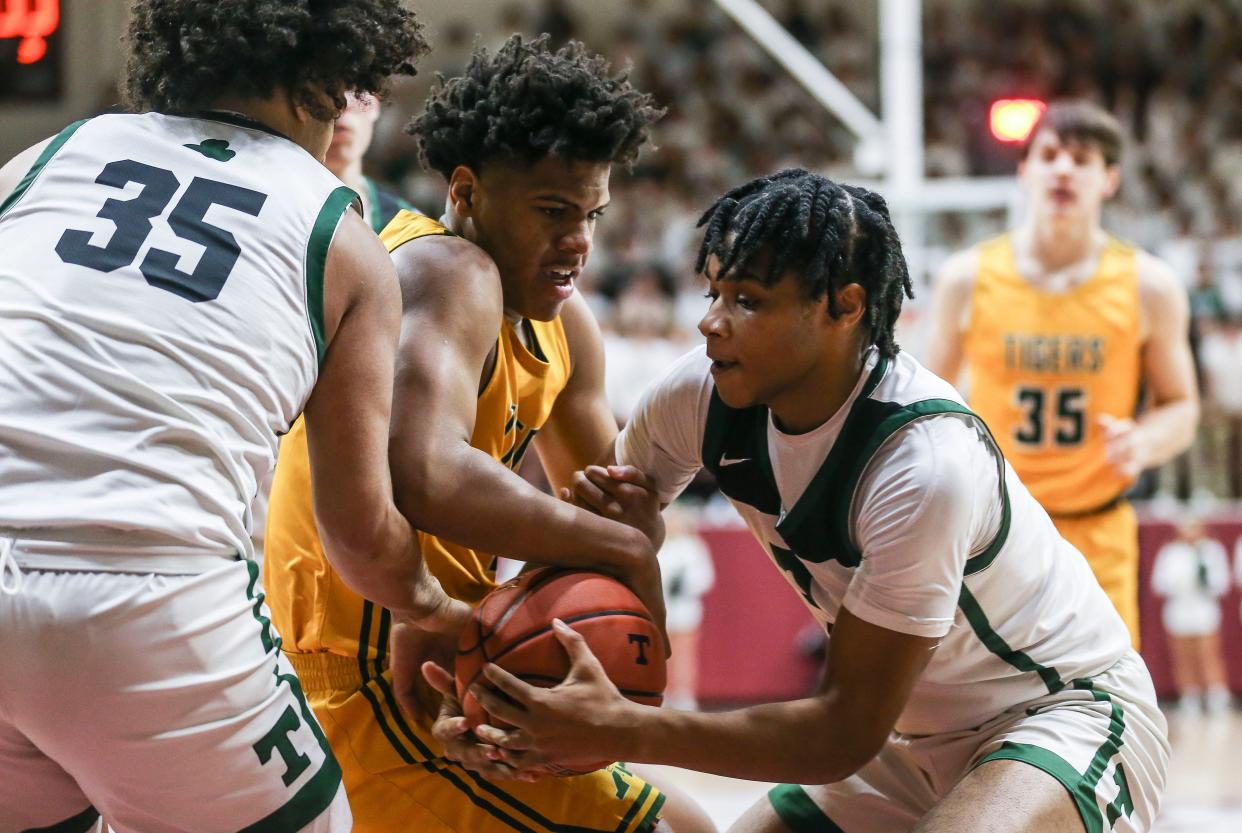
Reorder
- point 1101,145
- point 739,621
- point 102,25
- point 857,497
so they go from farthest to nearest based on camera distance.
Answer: point 102,25 → point 739,621 → point 1101,145 → point 857,497

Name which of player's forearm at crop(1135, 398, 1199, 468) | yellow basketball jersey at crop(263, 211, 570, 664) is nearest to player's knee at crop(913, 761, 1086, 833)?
yellow basketball jersey at crop(263, 211, 570, 664)

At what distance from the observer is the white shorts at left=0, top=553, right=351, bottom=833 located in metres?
2.01

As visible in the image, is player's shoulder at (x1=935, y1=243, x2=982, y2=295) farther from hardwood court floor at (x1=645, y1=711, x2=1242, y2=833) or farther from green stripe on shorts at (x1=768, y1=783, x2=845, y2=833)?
green stripe on shorts at (x1=768, y1=783, x2=845, y2=833)

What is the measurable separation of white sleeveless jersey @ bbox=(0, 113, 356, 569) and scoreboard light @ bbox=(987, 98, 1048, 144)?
5831 mm

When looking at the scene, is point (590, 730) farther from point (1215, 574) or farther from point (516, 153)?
point (1215, 574)

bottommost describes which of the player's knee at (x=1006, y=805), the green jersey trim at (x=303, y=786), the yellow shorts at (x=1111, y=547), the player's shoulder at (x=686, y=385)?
the yellow shorts at (x=1111, y=547)

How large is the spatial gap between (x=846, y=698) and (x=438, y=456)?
0.80 metres

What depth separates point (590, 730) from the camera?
242cm

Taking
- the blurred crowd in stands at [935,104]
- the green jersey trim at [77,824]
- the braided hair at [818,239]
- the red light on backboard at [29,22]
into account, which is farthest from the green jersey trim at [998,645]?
the blurred crowd in stands at [935,104]

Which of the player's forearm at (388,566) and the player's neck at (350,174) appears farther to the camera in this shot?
the player's neck at (350,174)

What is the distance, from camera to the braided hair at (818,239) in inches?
102

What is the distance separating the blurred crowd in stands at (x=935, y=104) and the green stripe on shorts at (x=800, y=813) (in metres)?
7.63

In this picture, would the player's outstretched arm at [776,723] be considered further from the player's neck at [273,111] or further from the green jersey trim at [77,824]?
the player's neck at [273,111]

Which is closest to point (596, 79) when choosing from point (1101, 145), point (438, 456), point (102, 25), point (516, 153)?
point (516, 153)
